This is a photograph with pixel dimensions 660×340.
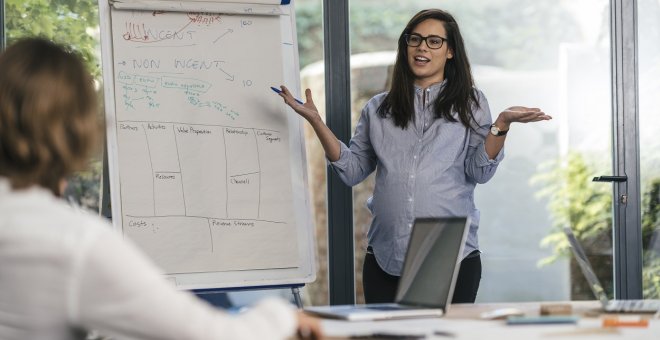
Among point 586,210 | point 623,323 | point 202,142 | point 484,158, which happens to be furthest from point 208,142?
point 623,323

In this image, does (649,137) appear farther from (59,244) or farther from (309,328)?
(59,244)

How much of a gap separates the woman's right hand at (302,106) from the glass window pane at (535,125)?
2.14 feet

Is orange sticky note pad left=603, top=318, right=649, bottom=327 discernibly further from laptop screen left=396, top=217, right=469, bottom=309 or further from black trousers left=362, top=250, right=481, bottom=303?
black trousers left=362, top=250, right=481, bottom=303

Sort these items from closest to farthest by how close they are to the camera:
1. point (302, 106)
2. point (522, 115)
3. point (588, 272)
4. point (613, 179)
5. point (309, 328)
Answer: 1. point (309, 328)
2. point (588, 272)
3. point (522, 115)
4. point (302, 106)
5. point (613, 179)

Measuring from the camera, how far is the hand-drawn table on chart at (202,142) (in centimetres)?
334

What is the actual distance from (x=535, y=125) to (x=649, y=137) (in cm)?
49

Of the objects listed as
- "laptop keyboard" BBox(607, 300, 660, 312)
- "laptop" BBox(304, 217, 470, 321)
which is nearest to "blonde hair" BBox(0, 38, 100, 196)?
"laptop" BBox(304, 217, 470, 321)

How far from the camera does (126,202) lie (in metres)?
3.30

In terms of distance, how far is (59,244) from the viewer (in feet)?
3.88

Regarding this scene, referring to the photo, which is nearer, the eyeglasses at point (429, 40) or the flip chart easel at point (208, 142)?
the eyeglasses at point (429, 40)

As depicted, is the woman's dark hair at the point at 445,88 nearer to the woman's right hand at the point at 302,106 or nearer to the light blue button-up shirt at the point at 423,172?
the light blue button-up shirt at the point at 423,172

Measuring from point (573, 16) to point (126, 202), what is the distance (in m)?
2.10

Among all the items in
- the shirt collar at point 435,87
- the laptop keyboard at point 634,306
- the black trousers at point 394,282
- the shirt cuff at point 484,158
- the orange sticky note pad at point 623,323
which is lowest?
the black trousers at point 394,282

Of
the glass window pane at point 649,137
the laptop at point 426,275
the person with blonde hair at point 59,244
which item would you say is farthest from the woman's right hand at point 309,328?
the glass window pane at point 649,137
